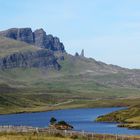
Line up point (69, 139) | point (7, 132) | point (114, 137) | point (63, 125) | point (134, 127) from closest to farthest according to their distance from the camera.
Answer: point (69, 139) < point (114, 137) < point (7, 132) < point (63, 125) < point (134, 127)

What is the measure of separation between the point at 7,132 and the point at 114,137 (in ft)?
73.2

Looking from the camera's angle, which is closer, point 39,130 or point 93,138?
point 93,138

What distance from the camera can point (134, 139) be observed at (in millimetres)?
91250

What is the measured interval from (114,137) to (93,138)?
5241mm

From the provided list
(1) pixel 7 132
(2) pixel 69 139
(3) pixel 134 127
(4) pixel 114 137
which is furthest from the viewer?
(3) pixel 134 127

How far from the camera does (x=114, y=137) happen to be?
94.9m

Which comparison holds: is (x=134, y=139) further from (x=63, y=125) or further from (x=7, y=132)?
(x=63, y=125)

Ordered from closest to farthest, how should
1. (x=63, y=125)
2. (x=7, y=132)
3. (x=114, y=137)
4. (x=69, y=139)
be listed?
(x=69, y=139) → (x=114, y=137) → (x=7, y=132) → (x=63, y=125)

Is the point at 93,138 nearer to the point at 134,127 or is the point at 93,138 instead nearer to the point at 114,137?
the point at 114,137

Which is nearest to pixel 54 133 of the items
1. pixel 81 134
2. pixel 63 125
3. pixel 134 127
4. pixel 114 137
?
pixel 81 134

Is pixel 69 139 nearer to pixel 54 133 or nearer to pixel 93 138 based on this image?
pixel 93 138

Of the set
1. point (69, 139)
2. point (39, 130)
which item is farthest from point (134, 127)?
point (69, 139)

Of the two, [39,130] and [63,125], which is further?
[63,125]

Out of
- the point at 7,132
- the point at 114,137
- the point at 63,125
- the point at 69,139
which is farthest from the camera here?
the point at 63,125
